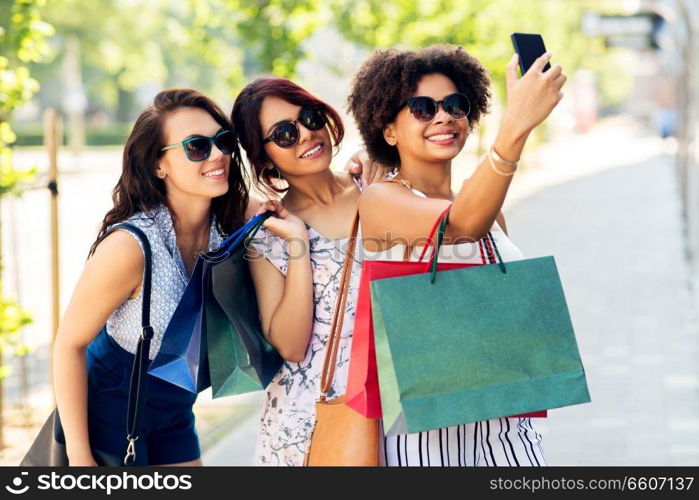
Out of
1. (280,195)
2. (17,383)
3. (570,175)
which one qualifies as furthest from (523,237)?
(570,175)

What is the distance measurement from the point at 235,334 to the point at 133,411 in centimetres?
33

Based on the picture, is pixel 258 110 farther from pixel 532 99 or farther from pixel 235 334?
pixel 532 99

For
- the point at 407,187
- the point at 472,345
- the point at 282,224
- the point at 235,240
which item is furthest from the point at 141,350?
the point at 472,345

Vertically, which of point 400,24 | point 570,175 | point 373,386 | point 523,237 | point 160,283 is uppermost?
point 570,175

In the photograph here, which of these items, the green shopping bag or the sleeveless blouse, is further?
the sleeveless blouse

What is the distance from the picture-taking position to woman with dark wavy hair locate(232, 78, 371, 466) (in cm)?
282

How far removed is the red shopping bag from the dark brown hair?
0.72 meters

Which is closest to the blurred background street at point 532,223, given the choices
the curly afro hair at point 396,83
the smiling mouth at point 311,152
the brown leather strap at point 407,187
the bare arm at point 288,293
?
the smiling mouth at point 311,152

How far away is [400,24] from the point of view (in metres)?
13.4

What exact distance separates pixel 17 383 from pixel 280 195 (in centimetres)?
540

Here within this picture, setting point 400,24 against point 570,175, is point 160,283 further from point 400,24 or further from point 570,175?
point 570,175

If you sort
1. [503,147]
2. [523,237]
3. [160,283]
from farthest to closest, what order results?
1. [523,237]
2. [160,283]
3. [503,147]

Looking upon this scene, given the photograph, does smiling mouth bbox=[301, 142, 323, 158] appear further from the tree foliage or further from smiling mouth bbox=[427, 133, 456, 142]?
the tree foliage

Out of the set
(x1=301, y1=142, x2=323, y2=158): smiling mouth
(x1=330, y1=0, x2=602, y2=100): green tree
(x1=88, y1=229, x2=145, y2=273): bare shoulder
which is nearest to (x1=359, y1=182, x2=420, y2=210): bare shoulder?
(x1=301, y1=142, x2=323, y2=158): smiling mouth
